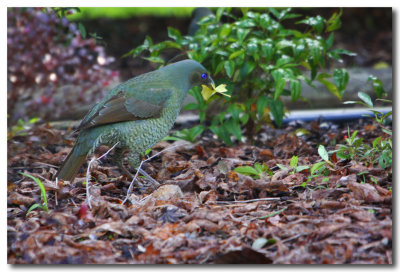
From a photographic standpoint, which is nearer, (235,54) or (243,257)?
(243,257)

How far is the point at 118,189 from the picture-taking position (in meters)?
Answer: 3.90

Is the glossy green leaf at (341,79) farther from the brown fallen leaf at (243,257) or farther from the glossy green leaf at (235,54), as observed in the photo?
the brown fallen leaf at (243,257)

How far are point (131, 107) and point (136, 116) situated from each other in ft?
0.27

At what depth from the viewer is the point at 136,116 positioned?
3979mm

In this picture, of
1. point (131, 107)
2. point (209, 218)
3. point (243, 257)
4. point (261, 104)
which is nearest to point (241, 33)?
point (261, 104)

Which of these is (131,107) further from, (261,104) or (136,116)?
(261,104)

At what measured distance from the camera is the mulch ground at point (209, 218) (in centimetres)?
265

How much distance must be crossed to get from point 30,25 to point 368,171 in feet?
9.98

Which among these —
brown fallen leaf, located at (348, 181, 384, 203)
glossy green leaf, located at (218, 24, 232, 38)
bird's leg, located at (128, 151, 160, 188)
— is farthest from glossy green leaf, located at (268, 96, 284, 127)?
brown fallen leaf, located at (348, 181, 384, 203)

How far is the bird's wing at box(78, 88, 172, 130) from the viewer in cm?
393

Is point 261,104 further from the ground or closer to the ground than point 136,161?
further from the ground

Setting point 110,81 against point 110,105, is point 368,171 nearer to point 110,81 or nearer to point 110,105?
point 110,105

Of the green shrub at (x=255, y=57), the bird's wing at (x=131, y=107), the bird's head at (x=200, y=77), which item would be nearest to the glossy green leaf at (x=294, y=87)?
the green shrub at (x=255, y=57)

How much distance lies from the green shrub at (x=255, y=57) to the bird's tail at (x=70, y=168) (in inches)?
49.1
